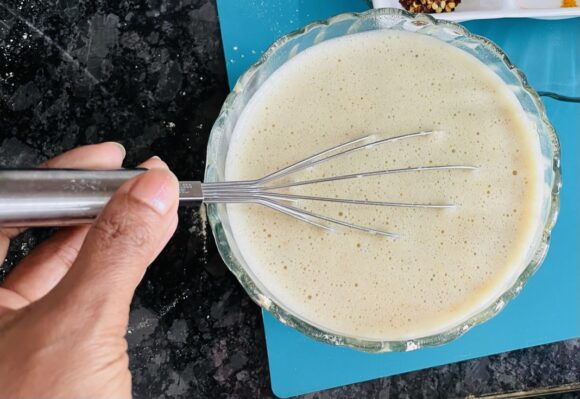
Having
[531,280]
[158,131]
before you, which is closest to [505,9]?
[531,280]

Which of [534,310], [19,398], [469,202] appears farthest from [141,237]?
[534,310]

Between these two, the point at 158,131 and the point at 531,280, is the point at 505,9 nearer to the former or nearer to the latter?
the point at 531,280

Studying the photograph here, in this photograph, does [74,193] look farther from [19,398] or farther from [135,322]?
[135,322]

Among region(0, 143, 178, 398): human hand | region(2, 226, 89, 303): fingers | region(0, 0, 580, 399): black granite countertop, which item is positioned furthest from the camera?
region(0, 0, 580, 399): black granite countertop

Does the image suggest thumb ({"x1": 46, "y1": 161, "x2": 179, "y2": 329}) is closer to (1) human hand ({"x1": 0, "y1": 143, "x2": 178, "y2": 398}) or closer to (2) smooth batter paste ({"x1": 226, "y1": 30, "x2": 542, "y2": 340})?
(1) human hand ({"x1": 0, "y1": 143, "x2": 178, "y2": 398})

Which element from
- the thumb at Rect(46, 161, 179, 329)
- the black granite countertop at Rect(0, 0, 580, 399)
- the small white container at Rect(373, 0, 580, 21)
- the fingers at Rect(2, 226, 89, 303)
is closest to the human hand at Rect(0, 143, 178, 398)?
the thumb at Rect(46, 161, 179, 329)

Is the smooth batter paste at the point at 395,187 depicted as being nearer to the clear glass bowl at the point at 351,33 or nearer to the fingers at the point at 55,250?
the clear glass bowl at the point at 351,33

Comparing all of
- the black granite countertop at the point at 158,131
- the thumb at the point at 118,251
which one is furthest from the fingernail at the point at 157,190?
the black granite countertop at the point at 158,131
